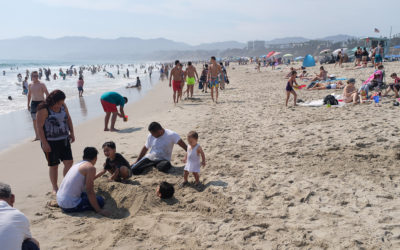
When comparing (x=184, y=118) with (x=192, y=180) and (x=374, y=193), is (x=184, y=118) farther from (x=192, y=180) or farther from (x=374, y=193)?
(x=374, y=193)

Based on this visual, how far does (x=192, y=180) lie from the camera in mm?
4469

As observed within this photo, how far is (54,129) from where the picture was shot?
3936 mm

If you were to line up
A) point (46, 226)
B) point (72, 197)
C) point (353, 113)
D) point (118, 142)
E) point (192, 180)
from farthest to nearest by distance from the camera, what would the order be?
point (353, 113) < point (118, 142) < point (192, 180) < point (72, 197) < point (46, 226)

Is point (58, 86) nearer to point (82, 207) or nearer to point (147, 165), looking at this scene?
point (147, 165)

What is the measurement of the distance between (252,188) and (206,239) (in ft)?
4.13

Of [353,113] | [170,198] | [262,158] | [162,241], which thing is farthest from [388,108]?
[162,241]

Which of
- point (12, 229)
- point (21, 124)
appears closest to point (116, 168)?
point (12, 229)

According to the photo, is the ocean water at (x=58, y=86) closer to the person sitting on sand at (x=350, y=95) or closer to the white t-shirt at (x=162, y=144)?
the white t-shirt at (x=162, y=144)

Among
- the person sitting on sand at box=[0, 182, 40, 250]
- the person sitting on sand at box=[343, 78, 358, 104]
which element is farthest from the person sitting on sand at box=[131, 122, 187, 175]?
the person sitting on sand at box=[343, 78, 358, 104]

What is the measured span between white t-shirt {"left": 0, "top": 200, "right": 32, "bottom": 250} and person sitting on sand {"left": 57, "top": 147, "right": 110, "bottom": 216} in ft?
4.57

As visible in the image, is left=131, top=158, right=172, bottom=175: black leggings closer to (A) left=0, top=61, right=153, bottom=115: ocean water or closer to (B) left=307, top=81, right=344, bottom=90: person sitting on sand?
(B) left=307, top=81, right=344, bottom=90: person sitting on sand

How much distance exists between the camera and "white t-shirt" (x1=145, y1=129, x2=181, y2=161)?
191 inches

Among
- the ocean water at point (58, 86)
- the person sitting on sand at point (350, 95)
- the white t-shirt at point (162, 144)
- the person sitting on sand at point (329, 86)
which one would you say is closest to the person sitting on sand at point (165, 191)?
the white t-shirt at point (162, 144)

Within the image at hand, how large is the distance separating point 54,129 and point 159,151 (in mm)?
1653
